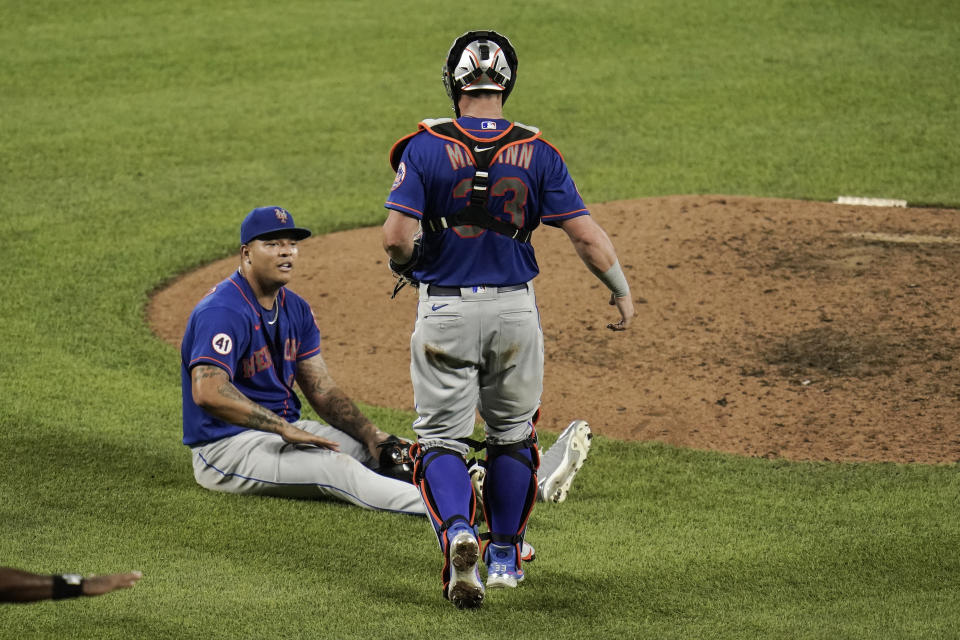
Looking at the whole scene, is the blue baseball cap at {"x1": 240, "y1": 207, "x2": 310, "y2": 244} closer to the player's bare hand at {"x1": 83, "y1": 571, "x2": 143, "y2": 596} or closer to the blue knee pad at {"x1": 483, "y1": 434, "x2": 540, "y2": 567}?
the blue knee pad at {"x1": 483, "y1": 434, "x2": 540, "y2": 567}

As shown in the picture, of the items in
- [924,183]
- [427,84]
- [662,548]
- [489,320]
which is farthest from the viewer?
[427,84]

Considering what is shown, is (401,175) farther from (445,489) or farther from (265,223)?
(265,223)

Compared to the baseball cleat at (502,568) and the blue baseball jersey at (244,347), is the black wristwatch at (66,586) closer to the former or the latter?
the baseball cleat at (502,568)

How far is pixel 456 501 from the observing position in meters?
5.11

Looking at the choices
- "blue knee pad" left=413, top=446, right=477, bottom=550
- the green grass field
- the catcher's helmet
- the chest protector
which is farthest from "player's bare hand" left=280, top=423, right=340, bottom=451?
the catcher's helmet

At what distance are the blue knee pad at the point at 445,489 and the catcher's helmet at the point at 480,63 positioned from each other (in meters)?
1.47

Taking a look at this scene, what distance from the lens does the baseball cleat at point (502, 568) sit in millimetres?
5258

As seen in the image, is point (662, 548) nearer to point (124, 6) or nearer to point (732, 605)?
point (732, 605)

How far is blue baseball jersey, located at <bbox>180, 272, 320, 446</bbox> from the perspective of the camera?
6152 mm

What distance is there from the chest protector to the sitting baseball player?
1.43 metres

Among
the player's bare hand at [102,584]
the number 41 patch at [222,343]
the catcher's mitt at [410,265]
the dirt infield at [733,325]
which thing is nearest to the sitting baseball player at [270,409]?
the number 41 patch at [222,343]

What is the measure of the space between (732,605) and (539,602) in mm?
786

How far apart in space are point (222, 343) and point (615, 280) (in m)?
2.02

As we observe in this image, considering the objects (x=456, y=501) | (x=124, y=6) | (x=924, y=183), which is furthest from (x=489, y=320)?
(x=124, y=6)
